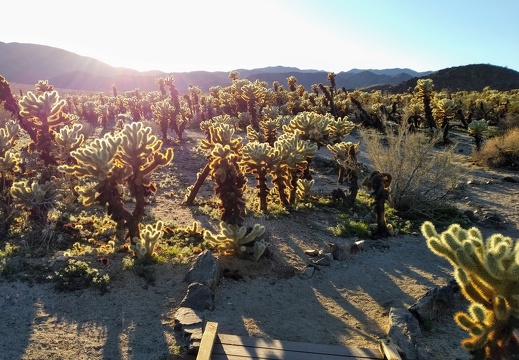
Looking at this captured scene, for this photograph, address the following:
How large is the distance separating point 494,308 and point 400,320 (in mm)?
1977

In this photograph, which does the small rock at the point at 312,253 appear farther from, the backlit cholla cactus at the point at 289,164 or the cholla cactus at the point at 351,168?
the cholla cactus at the point at 351,168

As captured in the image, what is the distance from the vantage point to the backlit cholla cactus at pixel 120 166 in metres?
7.70

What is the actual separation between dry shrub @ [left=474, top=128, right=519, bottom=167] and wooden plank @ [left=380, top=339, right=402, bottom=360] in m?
15.1

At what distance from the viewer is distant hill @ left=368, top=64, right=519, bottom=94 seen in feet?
180

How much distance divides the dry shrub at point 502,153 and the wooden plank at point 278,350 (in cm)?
1541

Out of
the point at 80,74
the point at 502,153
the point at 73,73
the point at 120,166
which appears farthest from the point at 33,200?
the point at 80,74

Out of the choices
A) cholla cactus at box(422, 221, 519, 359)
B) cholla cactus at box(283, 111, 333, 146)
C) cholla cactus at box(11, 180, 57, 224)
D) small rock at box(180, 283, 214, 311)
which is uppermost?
cholla cactus at box(283, 111, 333, 146)

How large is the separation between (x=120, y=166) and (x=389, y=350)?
5.64m

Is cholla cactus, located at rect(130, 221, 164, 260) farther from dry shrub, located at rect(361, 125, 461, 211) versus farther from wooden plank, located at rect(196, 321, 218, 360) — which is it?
dry shrub, located at rect(361, 125, 461, 211)

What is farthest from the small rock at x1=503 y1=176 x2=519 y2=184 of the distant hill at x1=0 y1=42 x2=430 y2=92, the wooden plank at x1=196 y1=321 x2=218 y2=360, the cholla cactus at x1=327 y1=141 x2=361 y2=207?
the distant hill at x1=0 y1=42 x2=430 y2=92

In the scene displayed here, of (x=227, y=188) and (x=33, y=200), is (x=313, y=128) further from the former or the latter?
(x=33, y=200)

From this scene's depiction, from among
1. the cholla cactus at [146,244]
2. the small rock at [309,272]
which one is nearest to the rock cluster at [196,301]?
the cholla cactus at [146,244]

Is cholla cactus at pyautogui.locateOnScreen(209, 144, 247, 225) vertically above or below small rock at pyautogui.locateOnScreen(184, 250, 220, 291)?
above

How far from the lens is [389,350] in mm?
4832
